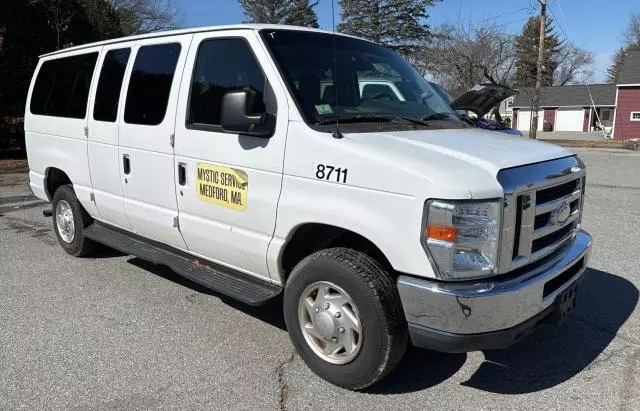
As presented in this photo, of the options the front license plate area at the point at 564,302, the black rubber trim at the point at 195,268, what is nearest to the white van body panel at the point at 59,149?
the black rubber trim at the point at 195,268

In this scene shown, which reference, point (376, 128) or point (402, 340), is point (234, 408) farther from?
point (376, 128)

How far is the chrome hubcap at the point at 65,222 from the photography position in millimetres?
5945

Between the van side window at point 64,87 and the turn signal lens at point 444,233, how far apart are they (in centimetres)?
390

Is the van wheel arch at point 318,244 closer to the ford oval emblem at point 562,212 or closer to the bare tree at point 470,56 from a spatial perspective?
the ford oval emblem at point 562,212

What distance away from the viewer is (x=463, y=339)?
2.88m

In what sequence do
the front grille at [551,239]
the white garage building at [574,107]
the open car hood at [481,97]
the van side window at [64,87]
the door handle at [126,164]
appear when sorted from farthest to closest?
the white garage building at [574,107] → the open car hood at [481,97] → the van side window at [64,87] → the door handle at [126,164] → the front grille at [551,239]

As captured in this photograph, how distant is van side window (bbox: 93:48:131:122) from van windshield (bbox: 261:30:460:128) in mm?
1819

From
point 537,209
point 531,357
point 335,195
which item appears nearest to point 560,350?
point 531,357

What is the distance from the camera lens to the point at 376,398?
128 inches

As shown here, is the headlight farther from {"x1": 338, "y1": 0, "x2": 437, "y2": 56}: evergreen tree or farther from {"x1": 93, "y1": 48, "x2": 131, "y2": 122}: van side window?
{"x1": 338, "y1": 0, "x2": 437, "y2": 56}: evergreen tree

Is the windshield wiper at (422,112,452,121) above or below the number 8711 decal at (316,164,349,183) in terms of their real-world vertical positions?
above

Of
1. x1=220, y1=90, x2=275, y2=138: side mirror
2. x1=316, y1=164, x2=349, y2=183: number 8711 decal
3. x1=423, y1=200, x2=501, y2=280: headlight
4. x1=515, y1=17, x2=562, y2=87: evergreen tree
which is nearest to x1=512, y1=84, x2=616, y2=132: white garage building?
x1=515, y1=17, x2=562, y2=87: evergreen tree

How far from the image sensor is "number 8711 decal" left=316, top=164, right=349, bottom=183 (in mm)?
3115

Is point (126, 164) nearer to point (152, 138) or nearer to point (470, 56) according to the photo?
point (152, 138)
